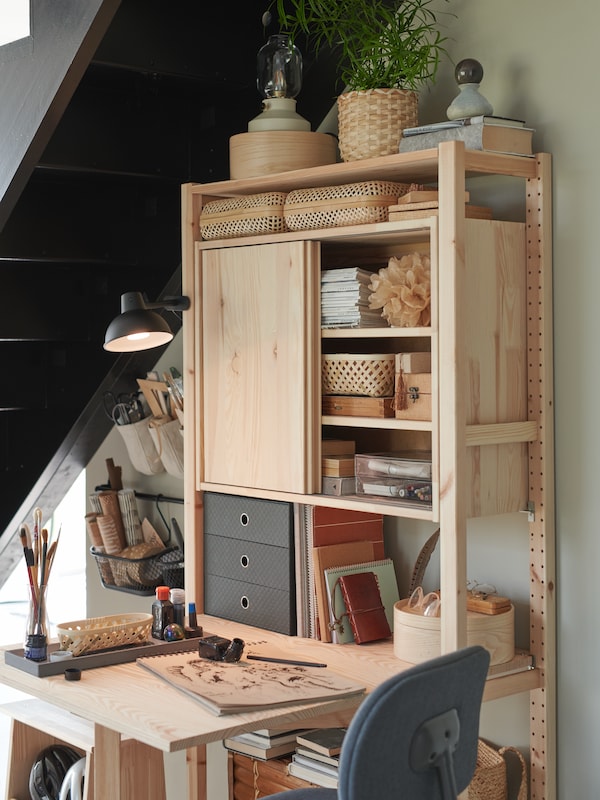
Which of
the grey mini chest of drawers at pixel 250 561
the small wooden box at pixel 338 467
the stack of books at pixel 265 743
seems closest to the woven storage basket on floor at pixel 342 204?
the small wooden box at pixel 338 467

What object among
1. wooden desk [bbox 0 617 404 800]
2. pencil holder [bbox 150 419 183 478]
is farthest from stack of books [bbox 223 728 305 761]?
pencil holder [bbox 150 419 183 478]

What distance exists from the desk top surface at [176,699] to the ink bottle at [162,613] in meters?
0.16

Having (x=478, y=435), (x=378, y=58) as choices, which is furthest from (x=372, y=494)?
(x=378, y=58)

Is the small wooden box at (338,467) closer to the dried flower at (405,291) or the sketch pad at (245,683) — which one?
the dried flower at (405,291)

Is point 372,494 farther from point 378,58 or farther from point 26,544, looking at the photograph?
point 378,58

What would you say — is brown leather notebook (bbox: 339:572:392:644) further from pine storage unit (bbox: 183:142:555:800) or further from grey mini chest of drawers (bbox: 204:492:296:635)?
pine storage unit (bbox: 183:142:555:800)

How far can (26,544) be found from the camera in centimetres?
238

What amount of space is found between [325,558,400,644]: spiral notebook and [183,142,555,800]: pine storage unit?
216 mm

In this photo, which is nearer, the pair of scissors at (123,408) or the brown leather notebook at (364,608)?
the brown leather notebook at (364,608)

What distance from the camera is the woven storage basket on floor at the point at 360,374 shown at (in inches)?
96.8

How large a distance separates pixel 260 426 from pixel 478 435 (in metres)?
0.59

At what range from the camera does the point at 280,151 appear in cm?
263

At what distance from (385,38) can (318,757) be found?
1.65 m

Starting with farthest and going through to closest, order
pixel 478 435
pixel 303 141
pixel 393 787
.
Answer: pixel 303 141 → pixel 478 435 → pixel 393 787
